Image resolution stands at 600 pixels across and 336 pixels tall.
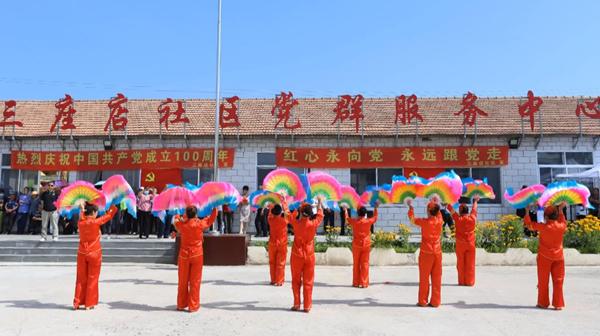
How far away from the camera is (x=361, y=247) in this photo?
840 cm

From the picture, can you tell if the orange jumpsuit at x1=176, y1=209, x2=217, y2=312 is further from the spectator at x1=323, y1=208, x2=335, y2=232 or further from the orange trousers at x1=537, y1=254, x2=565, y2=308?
the spectator at x1=323, y1=208, x2=335, y2=232

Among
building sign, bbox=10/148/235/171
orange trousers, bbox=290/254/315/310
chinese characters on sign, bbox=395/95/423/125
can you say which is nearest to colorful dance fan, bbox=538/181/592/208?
orange trousers, bbox=290/254/315/310

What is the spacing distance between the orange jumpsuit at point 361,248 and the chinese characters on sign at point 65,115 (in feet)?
40.7

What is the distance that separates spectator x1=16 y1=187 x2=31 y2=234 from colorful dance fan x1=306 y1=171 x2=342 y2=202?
1284 centimetres

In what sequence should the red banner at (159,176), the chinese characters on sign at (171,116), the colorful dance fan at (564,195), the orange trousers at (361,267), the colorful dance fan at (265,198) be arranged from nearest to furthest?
1. the colorful dance fan at (564,195)
2. the orange trousers at (361,267)
3. the colorful dance fan at (265,198)
4. the chinese characters on sign at (171,116)
5. the red banner at (159,176)

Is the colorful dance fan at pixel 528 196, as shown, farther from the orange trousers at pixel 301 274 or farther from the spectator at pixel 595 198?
the spectator at pixel 595 198

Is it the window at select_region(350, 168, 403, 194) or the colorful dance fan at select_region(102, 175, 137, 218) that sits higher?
the window at select_region(350, 168, 403, 194)

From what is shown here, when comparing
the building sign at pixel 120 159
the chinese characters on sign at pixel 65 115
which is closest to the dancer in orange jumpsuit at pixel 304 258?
the building sign at pixel 120 159

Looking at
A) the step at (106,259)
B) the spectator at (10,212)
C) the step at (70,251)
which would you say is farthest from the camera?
the spectator at (10,212)

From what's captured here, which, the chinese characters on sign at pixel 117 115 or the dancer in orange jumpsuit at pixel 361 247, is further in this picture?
the chinese characters on sign at pixel 117 115

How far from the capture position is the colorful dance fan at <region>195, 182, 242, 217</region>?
705cm

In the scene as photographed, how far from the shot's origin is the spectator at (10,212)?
50.7ft

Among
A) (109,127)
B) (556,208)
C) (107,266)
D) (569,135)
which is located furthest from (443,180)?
(109,127)

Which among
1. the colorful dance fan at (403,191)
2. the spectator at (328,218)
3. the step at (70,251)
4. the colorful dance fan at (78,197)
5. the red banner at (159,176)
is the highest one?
the red banner at (159,176)
